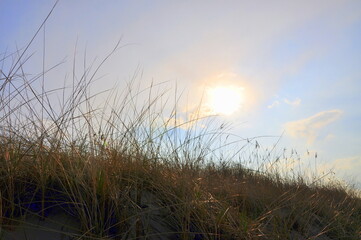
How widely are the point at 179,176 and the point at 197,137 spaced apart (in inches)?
37.0

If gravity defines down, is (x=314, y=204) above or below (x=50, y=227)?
above

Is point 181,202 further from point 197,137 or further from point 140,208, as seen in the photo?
point 197,137

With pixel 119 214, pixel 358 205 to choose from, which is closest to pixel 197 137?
pixel 119 214

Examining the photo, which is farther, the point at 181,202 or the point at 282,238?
the point at 282,238

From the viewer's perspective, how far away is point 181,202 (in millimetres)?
2322

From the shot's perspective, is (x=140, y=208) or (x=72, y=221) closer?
(x=72, y=221)

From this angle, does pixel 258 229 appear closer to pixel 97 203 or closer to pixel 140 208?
pixel 140 208

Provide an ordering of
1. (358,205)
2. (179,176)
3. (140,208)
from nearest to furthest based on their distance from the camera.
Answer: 1. (140,208)
2. (179,176)
3. (358,205)

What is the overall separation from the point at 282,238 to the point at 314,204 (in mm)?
1452

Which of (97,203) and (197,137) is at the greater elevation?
(197,137)

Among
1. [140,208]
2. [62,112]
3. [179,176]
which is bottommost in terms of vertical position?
[140,208]

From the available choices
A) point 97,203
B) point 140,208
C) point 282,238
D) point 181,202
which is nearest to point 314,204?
point 282,238

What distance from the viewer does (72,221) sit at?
1.95 m

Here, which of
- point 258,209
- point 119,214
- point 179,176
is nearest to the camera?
point 119,214
